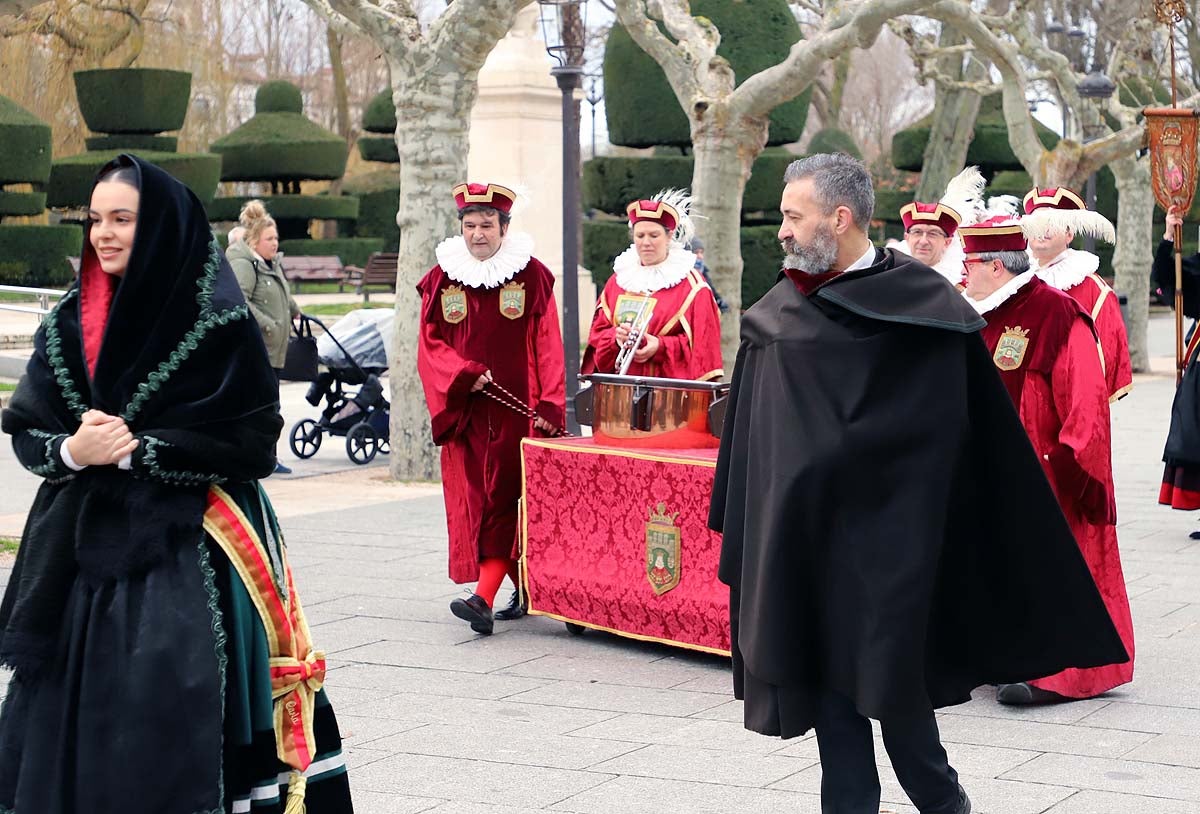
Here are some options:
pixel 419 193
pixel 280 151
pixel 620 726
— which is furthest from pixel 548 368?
pixel 280 151

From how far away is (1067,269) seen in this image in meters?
7.01

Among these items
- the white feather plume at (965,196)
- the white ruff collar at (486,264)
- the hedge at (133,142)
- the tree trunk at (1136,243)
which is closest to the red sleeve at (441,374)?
the white ruff collar at (486,264)

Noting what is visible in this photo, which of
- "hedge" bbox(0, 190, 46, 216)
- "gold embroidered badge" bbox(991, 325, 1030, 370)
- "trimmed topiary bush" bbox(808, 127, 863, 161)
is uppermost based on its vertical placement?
"trimmed topiary bush" bbox(808, 127, 863, 161)

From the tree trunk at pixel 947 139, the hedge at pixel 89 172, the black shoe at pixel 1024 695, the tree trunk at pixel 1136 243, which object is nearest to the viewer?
the black shoe at pixel 1024 695

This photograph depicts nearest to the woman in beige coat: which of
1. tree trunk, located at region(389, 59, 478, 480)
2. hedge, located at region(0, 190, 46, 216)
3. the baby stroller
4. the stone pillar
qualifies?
tree trunk, located at region(389, 59, 478, 480)

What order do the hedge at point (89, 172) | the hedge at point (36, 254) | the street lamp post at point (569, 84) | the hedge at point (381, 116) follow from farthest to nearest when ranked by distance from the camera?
the hedge at point (381, 116) < the hedge at point (89, 172) < the hedge at point (36, 254) < the street lamp post at point (569, 84)

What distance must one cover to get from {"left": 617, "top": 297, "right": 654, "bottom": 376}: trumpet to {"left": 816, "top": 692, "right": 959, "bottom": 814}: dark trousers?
3426 mm

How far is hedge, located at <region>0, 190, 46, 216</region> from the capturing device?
2823 centimetres

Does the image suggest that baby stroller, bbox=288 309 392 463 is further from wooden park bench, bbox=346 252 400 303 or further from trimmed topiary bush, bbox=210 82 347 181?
trimmed topiary bush, bbox=210 82 347 181

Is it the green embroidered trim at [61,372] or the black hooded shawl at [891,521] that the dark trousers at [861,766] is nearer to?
the black hooded shawl at [891,521]

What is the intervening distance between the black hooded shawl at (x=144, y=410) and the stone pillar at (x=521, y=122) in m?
16.3

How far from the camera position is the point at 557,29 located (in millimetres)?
13273

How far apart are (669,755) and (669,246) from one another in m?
2.77

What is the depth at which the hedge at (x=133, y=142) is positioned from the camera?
102 ft
